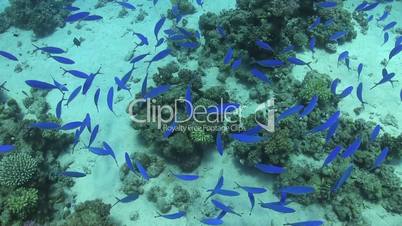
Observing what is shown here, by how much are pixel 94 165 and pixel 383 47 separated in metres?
9.52

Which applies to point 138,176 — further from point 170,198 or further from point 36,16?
point 36,16

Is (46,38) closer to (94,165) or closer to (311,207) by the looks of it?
(94,165)

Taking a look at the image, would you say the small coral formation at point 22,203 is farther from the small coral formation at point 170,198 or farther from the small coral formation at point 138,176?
the small coral formation at point 170,198

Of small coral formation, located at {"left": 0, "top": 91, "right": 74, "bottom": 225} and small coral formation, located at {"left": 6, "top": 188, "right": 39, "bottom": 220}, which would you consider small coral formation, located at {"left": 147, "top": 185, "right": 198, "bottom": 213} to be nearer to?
small coral formation, located at {"left": 0, "top": 91, "right": 74, "bottom": 225}

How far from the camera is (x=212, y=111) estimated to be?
7.00m

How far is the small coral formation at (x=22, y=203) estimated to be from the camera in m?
6.20

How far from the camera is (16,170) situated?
647 cm

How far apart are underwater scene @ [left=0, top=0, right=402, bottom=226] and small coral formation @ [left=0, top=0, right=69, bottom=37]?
9.98ft

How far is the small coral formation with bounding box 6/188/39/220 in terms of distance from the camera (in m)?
6.20

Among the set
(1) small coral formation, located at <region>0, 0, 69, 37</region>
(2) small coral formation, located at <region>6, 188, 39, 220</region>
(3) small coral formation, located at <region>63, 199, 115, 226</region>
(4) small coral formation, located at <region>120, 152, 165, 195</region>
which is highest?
(1) small coral formation, located at <region>0, 0, 69, 37</region>

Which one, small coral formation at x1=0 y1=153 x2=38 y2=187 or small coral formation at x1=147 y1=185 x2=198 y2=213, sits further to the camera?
small coral formation at x1=147 y1=185 x2=198 y2=213

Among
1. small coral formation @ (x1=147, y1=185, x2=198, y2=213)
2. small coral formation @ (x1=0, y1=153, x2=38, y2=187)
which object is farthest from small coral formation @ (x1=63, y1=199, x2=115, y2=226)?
small coral formation @ (x1=0, y1=153, x2=38, y2=187)

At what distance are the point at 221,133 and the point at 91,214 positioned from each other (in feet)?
10.6

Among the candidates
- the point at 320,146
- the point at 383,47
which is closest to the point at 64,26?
the point at 320,146
